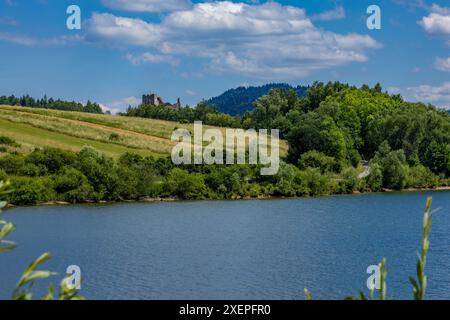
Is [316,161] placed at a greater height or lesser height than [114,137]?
lesser

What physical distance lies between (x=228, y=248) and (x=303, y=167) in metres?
51.5

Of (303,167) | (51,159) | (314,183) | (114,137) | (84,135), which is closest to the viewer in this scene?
(51,159)

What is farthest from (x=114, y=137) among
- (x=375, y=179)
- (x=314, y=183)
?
(x=375, y=179)

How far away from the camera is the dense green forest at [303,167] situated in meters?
70.2

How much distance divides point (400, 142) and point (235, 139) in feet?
79.7

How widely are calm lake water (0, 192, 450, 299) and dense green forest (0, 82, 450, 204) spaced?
552 centimetres

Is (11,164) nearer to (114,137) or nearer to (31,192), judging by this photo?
(31,192)

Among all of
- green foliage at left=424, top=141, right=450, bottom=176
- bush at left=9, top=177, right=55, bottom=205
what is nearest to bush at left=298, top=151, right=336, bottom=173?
green foliage at left=424, top=141, right=450, bottom=176

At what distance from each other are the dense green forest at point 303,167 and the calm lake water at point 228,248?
A: 5523mm

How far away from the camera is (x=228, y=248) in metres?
41.1

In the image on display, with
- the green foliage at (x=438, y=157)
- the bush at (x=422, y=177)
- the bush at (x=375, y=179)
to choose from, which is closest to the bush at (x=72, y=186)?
the bush at (x=375, y=179)

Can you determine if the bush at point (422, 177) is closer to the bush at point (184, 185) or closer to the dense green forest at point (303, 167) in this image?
the dense green forest at point (303, 167)

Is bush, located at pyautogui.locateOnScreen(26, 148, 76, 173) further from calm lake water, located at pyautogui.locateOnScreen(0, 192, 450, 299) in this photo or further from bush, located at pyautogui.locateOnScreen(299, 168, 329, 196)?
bush, located at pyautogui.locateOnScreen(299, 168, 329, 196)

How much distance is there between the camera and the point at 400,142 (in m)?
98.8
